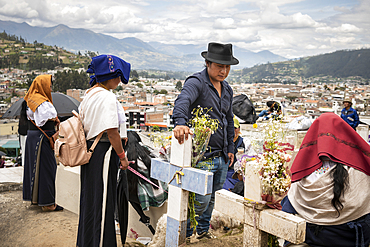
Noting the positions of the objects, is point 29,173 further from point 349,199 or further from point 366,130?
point 366,130

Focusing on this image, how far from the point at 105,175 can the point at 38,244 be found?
1.02 m

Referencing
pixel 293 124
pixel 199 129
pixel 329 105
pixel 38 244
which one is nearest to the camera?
pixel 199 129

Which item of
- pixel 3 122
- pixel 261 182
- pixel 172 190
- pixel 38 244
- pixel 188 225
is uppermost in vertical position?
pixel 261 182

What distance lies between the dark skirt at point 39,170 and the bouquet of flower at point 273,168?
2471 millimetres

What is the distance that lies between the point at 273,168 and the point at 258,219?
35cm

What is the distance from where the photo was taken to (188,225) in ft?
7.71

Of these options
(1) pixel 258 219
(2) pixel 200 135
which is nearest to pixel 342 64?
(2) pixel 200 135

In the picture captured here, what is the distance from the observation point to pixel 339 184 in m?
2.15

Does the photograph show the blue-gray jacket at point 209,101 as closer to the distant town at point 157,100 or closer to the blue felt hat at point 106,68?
the blue felt hat at point 106,68

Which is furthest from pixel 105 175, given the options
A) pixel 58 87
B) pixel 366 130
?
pixel 58 87

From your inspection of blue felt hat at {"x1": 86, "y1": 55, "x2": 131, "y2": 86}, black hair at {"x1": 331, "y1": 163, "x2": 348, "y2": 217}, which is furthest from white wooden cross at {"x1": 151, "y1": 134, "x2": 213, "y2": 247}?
black hair at {"x1": 331, "y1": 163, "x2": 348, "y2": 217}

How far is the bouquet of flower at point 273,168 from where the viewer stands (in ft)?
5.96

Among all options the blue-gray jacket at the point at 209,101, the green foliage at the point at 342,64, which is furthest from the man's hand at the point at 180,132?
the green foliage at the point at 342,64

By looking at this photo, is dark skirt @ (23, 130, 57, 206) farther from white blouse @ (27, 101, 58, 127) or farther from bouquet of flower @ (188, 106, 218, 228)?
bouquet of flower @ (188, 106, 218, 228)
